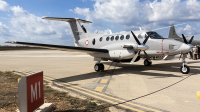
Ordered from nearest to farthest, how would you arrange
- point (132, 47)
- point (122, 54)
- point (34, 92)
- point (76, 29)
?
point (34, 92), point (132, 47), point (122, 54), point (76, 29)

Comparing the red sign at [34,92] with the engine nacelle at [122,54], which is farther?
the engine nacelle at [122,54]

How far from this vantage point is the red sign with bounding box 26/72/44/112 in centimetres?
401

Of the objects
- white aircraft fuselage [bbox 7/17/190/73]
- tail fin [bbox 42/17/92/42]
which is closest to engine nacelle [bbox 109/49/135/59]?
white aircraft fuselage [bbox 7/17/190/73]

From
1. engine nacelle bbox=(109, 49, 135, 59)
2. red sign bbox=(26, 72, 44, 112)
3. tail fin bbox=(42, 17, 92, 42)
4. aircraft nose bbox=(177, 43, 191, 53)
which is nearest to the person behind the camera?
red sign bbox=(26, 72, 44, 112)

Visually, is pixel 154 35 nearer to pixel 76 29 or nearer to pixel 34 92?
pixel 76 29

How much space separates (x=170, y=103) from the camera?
219 inches

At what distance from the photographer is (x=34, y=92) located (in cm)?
431

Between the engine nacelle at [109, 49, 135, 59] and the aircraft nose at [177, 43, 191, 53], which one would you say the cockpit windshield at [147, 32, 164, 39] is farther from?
the engine nacelle at [109, 49, 135, 59]

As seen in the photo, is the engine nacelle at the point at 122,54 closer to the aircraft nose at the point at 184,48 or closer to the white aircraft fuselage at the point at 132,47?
the white aircraft fuselage at the point at 132,47

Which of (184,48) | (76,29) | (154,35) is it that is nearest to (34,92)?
(184,48)

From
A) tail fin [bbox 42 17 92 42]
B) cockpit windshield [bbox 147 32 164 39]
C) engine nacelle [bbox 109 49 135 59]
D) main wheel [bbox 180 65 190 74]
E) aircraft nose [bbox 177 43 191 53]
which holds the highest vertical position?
tail fin [bbox 42 17 92 42]

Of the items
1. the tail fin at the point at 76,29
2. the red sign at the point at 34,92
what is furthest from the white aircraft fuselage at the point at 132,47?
the red sign at the point at 34,92

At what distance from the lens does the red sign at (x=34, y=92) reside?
401 centimetres

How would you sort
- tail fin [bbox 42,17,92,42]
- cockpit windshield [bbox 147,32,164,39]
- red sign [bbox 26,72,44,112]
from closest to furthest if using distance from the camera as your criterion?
red sign [bbox 26,72,44,112]
cockpit windshield [bbox 147,32,164,39]
tail fin [bbox 42,17,92,42]
